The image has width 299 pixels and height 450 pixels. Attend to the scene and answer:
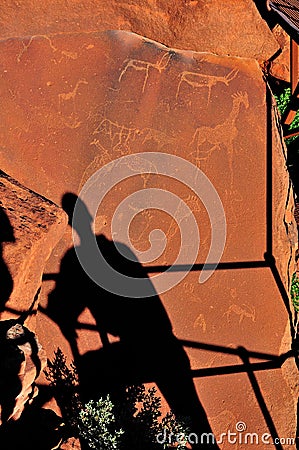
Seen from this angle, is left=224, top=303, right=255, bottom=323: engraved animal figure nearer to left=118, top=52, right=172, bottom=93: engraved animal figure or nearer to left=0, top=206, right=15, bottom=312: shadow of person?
left=0, top=206, right=15, bottom=312: shadow of person

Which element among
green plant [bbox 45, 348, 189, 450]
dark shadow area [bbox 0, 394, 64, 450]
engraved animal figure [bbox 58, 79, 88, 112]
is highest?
engraved animal figure [bbox 58, 79, 88, 112]

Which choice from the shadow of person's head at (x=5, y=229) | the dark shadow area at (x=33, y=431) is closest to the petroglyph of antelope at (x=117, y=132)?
the shadow of person's head at (x=5, y=229)

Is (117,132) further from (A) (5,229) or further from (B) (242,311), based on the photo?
(B) (242,311)

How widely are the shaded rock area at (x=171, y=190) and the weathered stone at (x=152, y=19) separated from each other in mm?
155

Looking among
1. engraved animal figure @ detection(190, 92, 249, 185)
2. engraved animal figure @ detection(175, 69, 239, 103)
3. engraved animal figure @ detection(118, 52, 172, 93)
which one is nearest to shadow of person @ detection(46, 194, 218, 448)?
engraved animal figure @ detection(190, 92, 249, 185)

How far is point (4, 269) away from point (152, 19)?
4.15 metres

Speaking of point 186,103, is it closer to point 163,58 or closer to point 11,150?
point 163,58

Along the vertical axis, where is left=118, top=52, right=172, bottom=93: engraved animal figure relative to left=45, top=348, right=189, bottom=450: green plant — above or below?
above

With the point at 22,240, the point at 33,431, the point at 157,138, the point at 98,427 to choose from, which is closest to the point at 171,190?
the point at 157,138

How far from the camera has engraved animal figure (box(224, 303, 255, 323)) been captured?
5.47 meters

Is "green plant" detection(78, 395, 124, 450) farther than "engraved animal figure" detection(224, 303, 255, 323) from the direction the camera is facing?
No

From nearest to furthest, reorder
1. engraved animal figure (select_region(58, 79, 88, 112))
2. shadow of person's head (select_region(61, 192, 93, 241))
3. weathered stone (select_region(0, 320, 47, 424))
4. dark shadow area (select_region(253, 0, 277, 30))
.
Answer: weathered stone (select_region(0, 320, 47, 424))
shadow of person's head (select_region(61, 192, 93, 241))
engraved animal figure (select_region(58, 79, 88, 112))
dark shadow area (select_region(253, 0, 277, 30))

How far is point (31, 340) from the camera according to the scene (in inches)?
147

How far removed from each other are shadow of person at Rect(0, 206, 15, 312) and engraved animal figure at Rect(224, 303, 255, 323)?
2.64 metres
